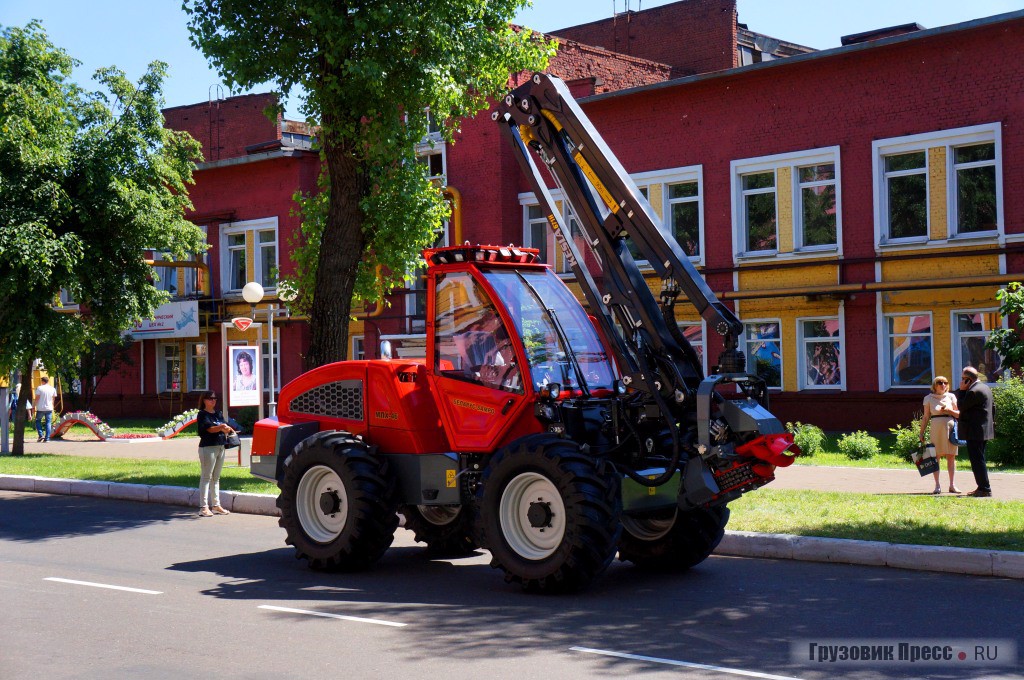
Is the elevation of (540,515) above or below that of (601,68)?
below

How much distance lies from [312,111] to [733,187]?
44.9 feet

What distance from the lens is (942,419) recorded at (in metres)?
15.5

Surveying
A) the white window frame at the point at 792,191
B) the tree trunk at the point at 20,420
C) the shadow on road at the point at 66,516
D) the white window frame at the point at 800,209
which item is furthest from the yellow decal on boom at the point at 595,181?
the tree trunk at the point at 20,420

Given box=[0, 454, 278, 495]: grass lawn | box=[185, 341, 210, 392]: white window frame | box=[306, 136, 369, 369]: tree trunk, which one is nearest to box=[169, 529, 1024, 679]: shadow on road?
box=[0, 454, 278, 495]: grass lawn

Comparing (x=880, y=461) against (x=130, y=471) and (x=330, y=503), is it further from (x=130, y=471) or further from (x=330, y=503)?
(x=130, y=471)

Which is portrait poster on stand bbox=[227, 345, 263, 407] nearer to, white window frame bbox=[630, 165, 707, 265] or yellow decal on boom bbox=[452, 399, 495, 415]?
white window frame bbox=[630, 165, 707, 265]

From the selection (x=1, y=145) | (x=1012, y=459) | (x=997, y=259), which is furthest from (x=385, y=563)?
(x=997, y=259)

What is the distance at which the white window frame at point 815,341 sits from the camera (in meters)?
26.7

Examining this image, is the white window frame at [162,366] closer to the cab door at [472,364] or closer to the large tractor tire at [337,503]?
the large tractor tire at [337,503]

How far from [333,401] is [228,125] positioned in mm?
38831

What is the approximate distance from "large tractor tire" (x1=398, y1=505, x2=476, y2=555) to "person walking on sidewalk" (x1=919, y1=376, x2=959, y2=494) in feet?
23.0

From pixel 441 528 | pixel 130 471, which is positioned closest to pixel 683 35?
pixel 130 471

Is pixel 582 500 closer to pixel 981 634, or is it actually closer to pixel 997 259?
pixel 981 634

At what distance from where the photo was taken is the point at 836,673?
666 centimetres
